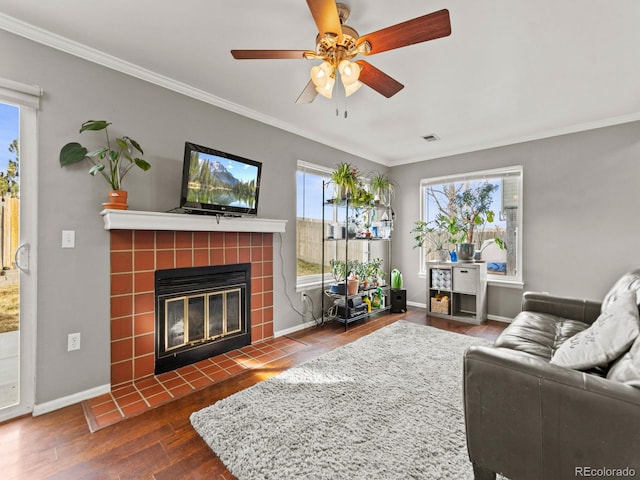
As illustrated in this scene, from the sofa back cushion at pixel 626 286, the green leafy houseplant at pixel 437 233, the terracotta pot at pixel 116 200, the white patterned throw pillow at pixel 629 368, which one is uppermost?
the terracotta pot at pixel 116 200

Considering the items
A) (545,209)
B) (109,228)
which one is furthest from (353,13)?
(545,209)

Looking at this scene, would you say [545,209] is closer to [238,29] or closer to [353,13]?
[353,13]

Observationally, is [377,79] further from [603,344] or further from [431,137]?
[431,137]

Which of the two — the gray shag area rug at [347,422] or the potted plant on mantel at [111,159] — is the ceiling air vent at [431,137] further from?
the potted plant on mantel at [111,159]

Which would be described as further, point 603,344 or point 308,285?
point 308,285

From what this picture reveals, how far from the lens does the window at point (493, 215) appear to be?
4082 millimetres

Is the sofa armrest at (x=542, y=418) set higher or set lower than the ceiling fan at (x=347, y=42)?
lower

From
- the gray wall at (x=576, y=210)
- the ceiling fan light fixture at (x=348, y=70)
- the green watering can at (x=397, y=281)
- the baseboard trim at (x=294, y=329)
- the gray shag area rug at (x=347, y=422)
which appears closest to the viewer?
the gray shag area rug at (x=347, y=422)

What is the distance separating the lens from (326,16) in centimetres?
144

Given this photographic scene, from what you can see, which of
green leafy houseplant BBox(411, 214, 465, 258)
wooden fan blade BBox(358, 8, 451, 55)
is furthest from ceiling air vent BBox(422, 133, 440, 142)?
wooden fan blade BBox(358, 8, 451, 55)

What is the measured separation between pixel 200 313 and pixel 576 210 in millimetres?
4333

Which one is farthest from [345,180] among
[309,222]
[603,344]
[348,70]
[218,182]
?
[603,344]

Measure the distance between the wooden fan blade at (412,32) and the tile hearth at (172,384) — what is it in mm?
2533

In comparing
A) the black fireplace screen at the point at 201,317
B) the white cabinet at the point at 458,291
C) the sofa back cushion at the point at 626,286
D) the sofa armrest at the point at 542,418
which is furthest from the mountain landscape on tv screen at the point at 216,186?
the sofa back cushion at the point at 626,286
